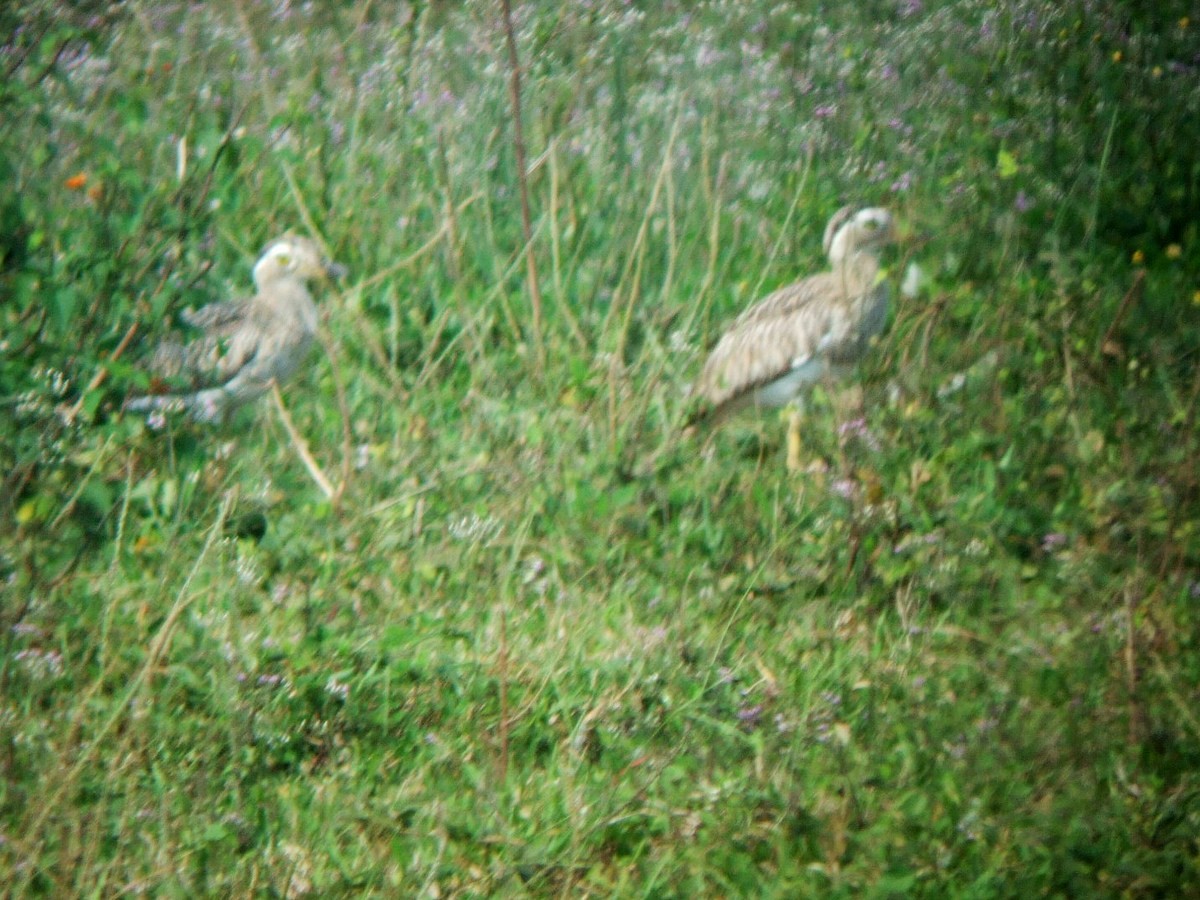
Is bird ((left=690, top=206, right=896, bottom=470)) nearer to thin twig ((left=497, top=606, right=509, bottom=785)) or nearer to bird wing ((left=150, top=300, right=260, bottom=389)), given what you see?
bird wing ((left=150, top=300, right=260, bottom=389))

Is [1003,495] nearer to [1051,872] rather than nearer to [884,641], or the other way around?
[884,641]

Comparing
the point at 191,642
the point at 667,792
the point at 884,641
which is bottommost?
the point at 884,641

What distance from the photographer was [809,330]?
6145 millimetres

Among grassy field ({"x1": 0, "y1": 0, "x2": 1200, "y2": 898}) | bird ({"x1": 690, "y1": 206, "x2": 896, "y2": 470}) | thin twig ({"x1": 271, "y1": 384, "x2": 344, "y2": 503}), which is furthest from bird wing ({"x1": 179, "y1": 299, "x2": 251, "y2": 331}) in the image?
bird ({"x1": 690, "y1": 206, "x2": 896, "y2": 470})

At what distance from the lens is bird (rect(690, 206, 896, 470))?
5.89m

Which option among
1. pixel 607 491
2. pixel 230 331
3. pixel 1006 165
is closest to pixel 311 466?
pixel 607 491

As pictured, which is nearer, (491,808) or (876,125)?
(491,808)

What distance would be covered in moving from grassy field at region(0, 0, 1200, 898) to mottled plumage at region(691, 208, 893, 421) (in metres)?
0.17

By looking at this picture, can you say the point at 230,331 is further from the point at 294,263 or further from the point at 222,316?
the point at 294,263

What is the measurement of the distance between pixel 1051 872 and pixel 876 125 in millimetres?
4033

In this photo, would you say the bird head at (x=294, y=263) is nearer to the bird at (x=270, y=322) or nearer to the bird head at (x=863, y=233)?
the bird at (x=270, y=322)

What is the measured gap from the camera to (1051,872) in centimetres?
335

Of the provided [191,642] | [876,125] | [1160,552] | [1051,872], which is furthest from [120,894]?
[876,125]

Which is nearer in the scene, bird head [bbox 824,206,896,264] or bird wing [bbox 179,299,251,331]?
bird head [bbox 824,206,896,264]
